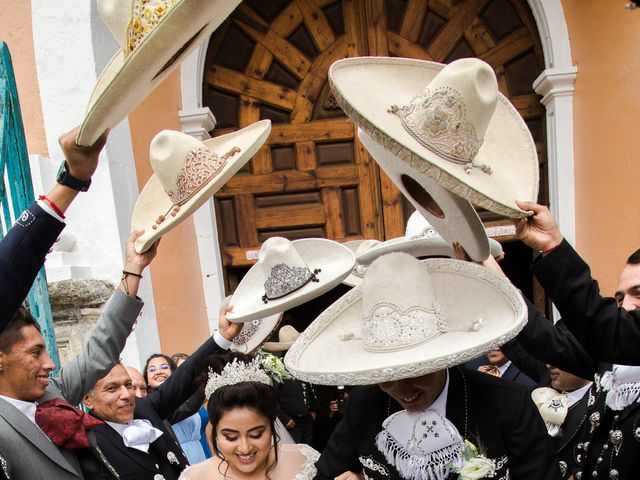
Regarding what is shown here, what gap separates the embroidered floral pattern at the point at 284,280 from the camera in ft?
9.74

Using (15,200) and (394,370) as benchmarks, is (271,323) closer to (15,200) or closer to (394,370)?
(15,200)

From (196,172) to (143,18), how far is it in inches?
36.3

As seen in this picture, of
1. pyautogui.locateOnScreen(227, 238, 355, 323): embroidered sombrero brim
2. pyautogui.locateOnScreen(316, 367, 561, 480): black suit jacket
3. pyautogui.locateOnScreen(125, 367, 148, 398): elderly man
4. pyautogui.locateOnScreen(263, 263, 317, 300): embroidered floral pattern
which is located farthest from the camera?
pyautogui.locateOnScreen(125, 367, 148, 398): elderly man

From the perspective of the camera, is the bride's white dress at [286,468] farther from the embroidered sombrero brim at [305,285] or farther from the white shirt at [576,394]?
the white shirt at [576,394]

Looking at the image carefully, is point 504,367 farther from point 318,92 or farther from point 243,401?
point 318,92

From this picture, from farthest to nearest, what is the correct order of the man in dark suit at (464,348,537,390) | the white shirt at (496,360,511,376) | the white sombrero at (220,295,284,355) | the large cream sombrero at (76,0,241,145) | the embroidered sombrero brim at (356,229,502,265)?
the white sombrero at (220,295,284,355) < the white shirt at (496,360,511,376) < the man in dark suit at (464,348,537,390) < the embroidered sombrero brim at (356,229,502,265) < the large cream sombrero at (76,0,241,145)

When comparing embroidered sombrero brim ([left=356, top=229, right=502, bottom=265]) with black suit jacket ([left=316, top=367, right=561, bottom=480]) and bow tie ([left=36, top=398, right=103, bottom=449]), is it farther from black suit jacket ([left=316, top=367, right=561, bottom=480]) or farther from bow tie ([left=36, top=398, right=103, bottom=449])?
bow tie ([left=36, top=398, right=103, bottom=449])

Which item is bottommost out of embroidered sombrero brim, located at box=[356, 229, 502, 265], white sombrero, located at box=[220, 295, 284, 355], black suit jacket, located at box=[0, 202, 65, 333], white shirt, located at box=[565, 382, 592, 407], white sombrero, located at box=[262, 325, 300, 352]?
white sombrero, located at box=[262, 325, 300, 352]

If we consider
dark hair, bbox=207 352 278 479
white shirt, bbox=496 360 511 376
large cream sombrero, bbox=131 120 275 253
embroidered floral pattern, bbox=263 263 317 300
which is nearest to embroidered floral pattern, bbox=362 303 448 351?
dark hair, bbox=207 352 278 479

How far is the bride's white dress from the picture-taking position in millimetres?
2230

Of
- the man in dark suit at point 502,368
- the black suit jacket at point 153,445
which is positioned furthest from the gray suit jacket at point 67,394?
the man in dark suit at point 502,368

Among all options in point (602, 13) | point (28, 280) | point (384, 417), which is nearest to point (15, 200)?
point (28, 280)

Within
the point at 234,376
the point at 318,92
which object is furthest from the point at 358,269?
the point at 318,92

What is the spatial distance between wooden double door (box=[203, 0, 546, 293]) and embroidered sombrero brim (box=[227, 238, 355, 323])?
2036 mm
